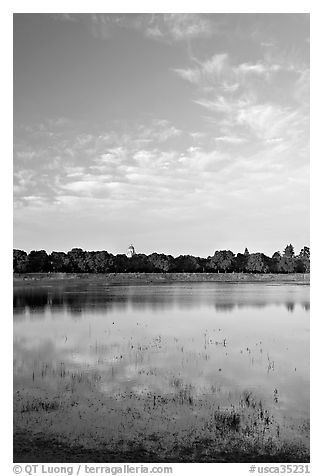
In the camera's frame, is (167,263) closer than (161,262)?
No

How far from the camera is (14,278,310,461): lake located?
609 centimetres

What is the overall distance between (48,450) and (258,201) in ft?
27.1

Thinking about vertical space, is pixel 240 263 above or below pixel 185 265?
above

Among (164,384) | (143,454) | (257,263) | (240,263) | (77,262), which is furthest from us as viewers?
(240,263)

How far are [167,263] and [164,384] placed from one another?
3727 centimetres

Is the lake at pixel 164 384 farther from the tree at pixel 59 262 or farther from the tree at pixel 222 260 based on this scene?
the tree at pixel 222 260

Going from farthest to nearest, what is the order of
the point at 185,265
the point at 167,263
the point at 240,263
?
the point at 240,263 → the point at 185,265 → the point at 167,263

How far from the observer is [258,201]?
11.9m

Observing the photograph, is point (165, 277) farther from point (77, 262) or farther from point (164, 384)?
point (164, 384)

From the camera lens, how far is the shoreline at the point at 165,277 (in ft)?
101

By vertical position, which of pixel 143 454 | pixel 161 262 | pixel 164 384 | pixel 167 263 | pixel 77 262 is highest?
pixel 77 262

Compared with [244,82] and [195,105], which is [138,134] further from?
[244,82]

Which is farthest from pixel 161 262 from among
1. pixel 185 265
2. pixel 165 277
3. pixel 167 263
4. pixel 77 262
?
pixel 77 262

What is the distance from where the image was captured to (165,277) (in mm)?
43906
